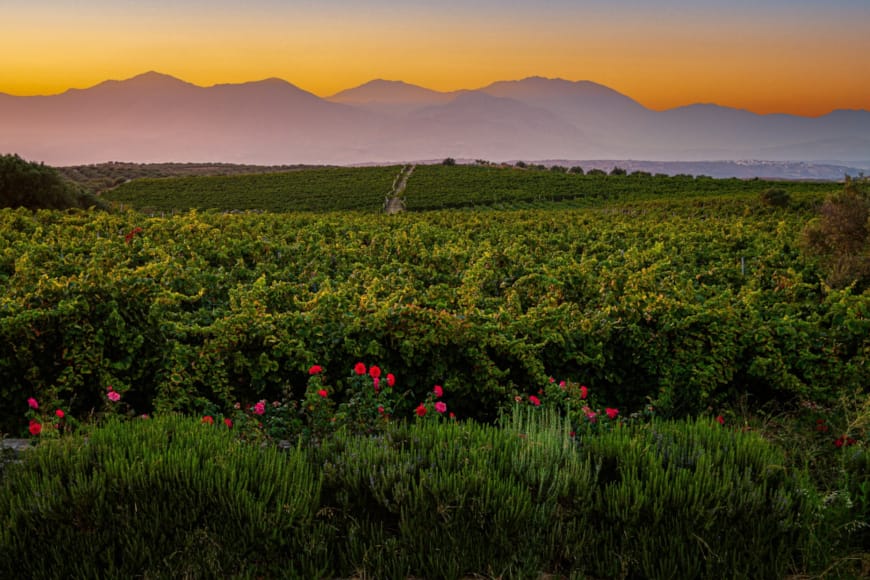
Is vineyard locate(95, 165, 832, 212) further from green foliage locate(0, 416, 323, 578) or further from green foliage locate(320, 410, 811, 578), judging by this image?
green foliage locate(0, 416, 323, 578)

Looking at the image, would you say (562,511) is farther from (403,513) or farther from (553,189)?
(553,189)

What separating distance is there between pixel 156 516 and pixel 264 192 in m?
79.8

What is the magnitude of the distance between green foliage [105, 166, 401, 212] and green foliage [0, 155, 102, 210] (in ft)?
78.3

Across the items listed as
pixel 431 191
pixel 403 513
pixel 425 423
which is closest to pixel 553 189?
pixel 431 191

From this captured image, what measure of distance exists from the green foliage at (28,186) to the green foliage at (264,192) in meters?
23.9

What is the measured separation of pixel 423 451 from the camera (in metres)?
4.61

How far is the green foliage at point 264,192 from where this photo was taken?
70812 millimetres

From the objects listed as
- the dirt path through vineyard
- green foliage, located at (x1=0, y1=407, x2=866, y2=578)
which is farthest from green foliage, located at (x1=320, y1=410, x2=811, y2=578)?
the dirt path through vineyard

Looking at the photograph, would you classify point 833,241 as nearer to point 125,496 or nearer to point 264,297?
point 264,297

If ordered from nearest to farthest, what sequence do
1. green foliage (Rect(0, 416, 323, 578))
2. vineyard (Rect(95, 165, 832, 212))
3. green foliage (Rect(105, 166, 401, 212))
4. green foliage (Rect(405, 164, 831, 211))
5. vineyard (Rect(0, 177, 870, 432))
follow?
green foliage (Rect(0, 416, 323, 578)) → vineyard (Rect(0, 177, 870, 432)) → green foliage (Rect(405, 164, 831, 211)) → vineyard (Rect(95, 165, 832, 212)) → green foliage (Rect(105, 166, 401, 212))

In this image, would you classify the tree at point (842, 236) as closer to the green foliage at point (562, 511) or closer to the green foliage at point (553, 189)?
the green foliage at point (562, 511)

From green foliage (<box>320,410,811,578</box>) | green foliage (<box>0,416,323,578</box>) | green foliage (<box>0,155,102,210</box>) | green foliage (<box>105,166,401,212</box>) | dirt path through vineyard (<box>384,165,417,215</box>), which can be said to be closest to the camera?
green foliage (<box>0,416,323,578</box>)

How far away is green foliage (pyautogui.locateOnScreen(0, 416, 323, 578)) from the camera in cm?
385

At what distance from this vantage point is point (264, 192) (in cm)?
8044
